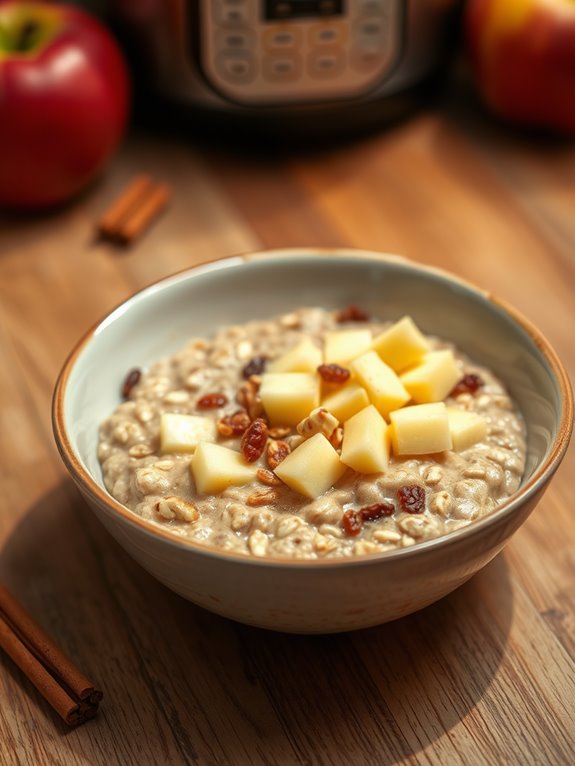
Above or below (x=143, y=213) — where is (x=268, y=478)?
above

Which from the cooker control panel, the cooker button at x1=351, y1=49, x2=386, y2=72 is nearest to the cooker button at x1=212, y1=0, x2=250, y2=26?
the cooker control panel

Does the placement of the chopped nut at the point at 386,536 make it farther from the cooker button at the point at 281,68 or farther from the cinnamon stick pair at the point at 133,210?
the cooker button at the point at 281,68

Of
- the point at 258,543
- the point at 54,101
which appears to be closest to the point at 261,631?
the point at 258,543

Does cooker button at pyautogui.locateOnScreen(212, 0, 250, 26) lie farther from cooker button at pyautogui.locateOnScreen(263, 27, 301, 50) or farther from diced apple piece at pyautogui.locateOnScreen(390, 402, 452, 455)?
diced apple piece at pyautogui.locateOnScreen(390, 402, 452, 455)

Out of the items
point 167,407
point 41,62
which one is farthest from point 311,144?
point 167,407

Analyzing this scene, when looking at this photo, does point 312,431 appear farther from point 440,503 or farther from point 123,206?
point 123,206

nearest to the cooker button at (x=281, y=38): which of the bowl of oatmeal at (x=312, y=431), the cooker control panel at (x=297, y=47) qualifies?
the cooker control panel at (x=297, y=47)
